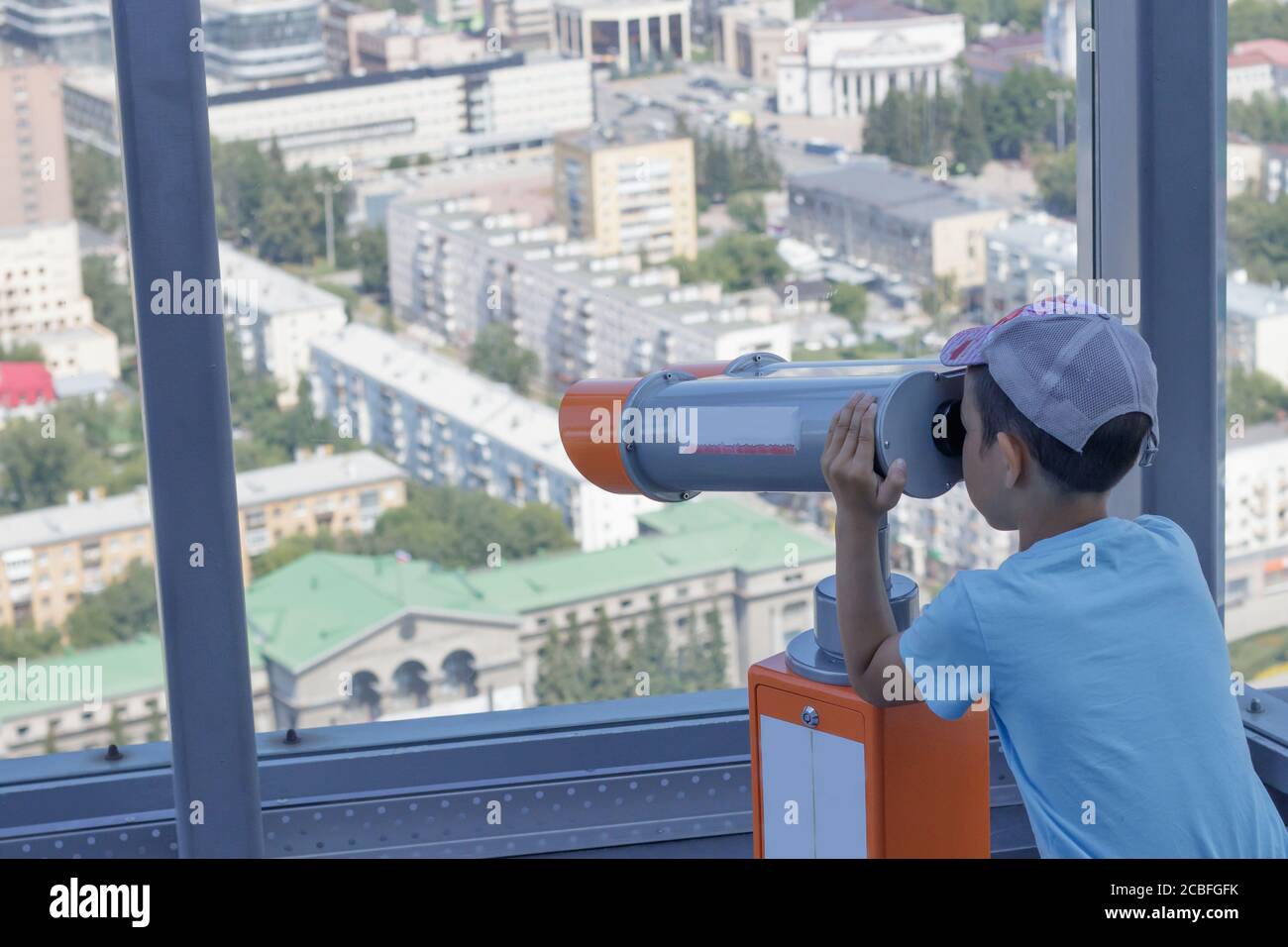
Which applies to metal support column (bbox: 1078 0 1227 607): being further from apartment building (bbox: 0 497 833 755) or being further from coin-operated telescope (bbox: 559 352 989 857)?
coin-operated telescope (bbox: 559 352 989 857)

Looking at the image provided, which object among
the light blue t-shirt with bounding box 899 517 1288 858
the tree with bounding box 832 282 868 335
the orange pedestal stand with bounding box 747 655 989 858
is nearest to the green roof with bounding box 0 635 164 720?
the orange pedestal stand with bounding box 747 655 989 858

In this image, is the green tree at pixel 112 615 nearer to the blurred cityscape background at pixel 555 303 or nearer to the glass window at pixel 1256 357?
the blurred cityscape background at pixel 555 303

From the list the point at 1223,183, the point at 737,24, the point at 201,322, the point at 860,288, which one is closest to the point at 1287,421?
the point at 1223,183

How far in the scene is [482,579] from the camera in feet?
6.98

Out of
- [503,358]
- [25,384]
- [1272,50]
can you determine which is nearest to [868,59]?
[1272,50]

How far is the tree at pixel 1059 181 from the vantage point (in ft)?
6.82

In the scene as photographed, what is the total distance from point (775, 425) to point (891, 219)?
99 centimetres

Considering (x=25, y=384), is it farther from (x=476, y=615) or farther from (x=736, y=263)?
(x=736, y=263)

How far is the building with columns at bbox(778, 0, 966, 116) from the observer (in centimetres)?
215

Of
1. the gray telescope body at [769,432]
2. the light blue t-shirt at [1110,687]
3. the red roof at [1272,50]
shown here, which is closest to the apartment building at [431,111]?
the gray telescope body at [769,432]

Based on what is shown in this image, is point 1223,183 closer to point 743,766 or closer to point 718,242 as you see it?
point 718,242

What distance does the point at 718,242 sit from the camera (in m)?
2.15

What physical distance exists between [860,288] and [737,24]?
0.42 meters

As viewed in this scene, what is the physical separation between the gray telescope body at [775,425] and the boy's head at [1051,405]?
35mm
